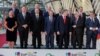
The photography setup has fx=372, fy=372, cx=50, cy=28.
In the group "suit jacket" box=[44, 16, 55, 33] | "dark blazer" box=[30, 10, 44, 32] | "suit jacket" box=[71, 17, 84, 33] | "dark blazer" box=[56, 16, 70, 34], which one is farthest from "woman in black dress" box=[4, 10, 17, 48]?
"suit jacket" box=[71, 17, 84, 33]

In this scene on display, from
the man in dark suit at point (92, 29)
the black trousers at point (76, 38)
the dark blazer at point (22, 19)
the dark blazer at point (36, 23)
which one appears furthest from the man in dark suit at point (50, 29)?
the man in dark suit at point (92, 29)

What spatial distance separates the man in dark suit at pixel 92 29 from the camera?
34.9 ft

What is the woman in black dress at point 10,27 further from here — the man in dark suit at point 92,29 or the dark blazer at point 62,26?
the man in dark suit at point 92,29

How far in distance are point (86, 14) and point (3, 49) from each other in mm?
2666

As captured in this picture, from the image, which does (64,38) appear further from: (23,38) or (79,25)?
(23,38)

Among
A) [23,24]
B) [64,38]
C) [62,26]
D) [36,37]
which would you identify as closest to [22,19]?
[23,24]

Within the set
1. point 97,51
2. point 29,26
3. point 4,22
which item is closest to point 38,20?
point 29,26

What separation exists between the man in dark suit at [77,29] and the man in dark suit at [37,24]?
3.04 ft

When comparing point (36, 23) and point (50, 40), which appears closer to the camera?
point (36, 23)

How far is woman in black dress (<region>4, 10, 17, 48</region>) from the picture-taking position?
10445 mm

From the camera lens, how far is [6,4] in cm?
1245

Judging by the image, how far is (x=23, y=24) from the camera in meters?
10.6

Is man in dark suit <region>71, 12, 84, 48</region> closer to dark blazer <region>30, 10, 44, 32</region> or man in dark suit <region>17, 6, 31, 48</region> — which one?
dark blazer <region>30, 10, 44, 32</region>

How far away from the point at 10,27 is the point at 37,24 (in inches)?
30.4
